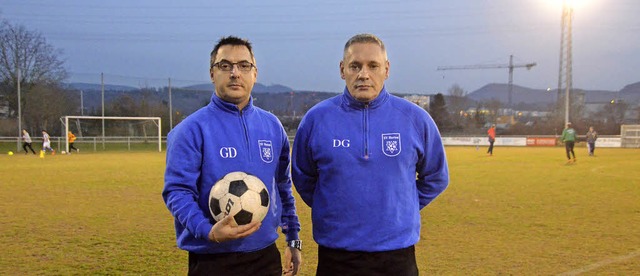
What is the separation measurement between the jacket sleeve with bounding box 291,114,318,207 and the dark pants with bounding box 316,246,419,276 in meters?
0.45

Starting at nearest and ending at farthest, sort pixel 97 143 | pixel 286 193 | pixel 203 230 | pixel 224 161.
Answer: pixel 203 230 → pixel 224 161 → pixel 286 193 → pixel 97 143

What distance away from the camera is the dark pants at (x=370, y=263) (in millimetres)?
2791

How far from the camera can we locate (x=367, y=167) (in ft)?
9.14

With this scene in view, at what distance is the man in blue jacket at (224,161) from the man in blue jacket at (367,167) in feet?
1.01

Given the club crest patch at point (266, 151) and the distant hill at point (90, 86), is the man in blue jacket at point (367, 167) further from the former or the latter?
the distant hill at point (90, 86)

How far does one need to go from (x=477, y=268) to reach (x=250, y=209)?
4107mm

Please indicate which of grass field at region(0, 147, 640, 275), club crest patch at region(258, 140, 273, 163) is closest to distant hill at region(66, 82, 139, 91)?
grass field at region(0, 147, 640, 275)

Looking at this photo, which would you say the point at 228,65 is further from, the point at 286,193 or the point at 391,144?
the point at 391,144

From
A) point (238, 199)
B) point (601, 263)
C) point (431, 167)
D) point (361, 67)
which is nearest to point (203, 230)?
point (238, 199)

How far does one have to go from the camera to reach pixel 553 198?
11.3m

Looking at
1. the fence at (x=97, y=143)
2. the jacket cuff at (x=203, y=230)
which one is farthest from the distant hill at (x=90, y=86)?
the jacket cuff at (x=203, y=230)

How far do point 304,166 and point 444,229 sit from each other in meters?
5.51

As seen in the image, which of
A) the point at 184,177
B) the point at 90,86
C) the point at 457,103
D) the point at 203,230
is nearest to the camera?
the point at 203,230

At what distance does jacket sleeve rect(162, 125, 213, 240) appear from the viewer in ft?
8.34
